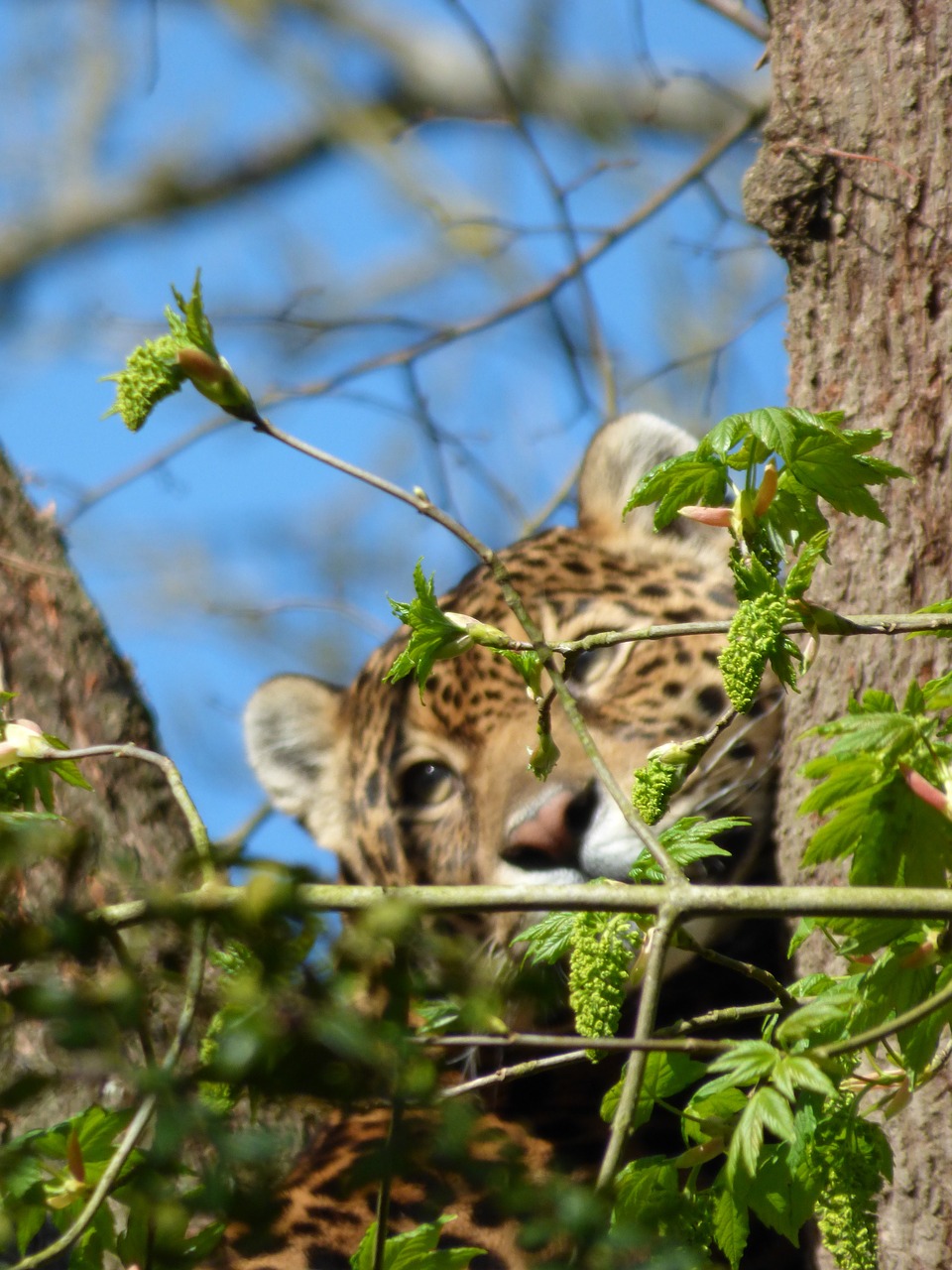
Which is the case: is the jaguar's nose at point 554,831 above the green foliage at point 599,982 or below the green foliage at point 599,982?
above

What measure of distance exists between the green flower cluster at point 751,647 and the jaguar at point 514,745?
1430 mm

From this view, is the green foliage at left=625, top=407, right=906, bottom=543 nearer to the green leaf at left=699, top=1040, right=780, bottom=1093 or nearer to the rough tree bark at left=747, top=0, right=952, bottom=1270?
the green leaf at left=699, top=1040, right=780, bottom=1093

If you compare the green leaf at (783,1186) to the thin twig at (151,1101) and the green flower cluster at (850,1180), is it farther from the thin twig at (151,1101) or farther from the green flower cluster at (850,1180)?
the thin twig at (151,1101)

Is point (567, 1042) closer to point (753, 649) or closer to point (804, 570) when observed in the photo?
point (753, 649)

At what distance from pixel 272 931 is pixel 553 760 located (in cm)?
71

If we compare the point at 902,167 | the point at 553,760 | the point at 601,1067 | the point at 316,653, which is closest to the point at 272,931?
the point at 553,760

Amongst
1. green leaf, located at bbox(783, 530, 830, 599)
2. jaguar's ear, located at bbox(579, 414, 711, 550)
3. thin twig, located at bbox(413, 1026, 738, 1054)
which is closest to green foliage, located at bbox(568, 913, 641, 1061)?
thin twig, located at bbox(413, 1026, 738, 1054)

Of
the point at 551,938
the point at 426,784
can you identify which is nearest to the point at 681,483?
the point at 551,938

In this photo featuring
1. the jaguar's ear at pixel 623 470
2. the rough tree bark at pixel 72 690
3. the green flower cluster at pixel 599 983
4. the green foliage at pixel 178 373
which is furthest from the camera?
the jaguar's ear at pixel 623 470

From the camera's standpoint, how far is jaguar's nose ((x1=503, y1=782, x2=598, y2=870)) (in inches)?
124

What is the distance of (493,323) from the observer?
506 centimetres

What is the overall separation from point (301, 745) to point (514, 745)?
1.08 m

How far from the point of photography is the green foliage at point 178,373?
1612 millimetres

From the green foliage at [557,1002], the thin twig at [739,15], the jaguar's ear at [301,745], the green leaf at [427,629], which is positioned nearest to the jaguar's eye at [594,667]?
the jaguar's ear at [301,745]
